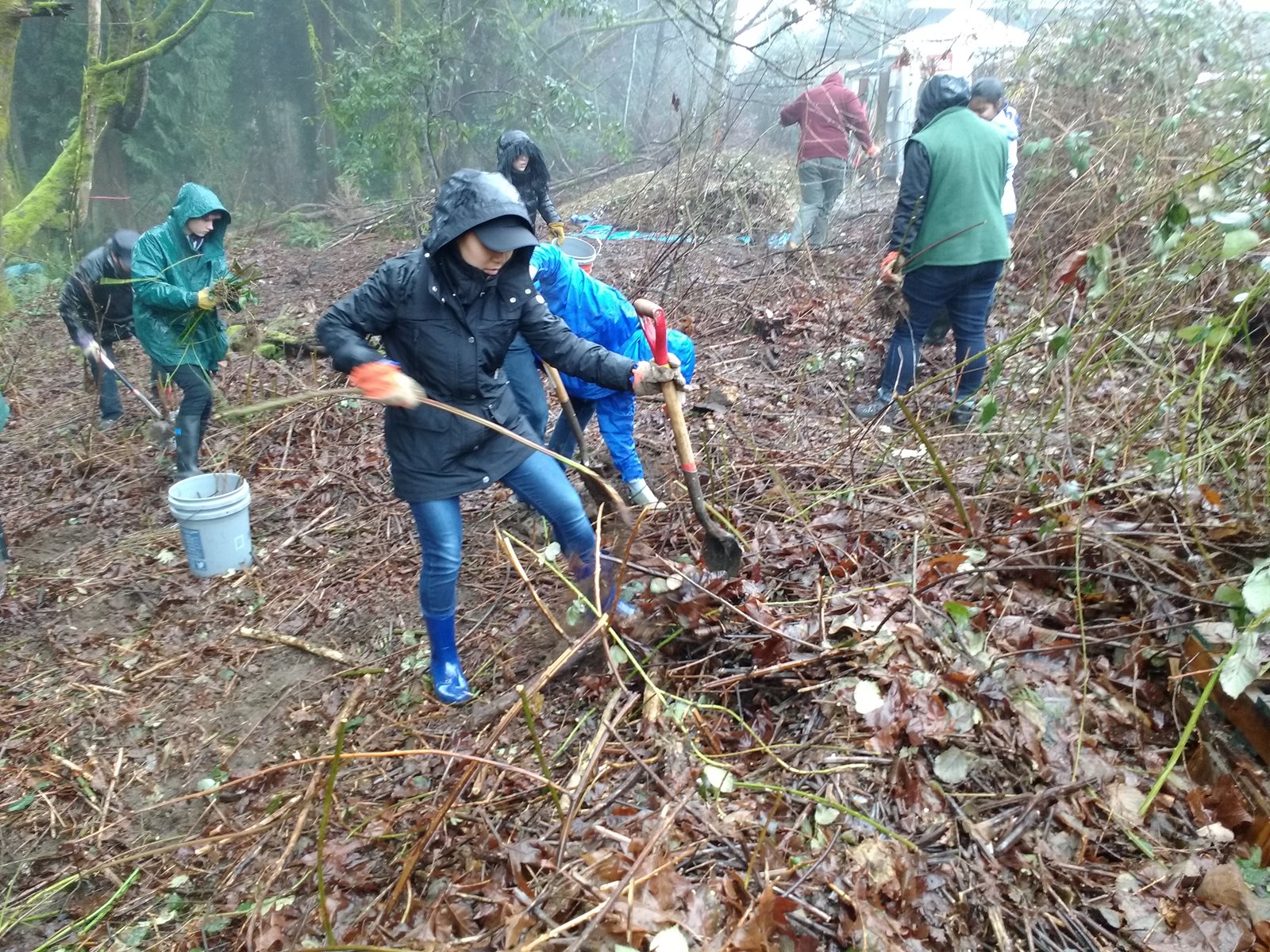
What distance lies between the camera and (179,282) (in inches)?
179

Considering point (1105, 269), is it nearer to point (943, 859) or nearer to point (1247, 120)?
point (943, 859)

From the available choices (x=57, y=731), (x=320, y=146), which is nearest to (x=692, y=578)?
(x=57, y=731)

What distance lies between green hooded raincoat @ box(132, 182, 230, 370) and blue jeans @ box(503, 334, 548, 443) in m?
2.06

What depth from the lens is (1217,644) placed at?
Result: 85.0 inches

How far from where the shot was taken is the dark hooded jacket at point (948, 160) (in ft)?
14.3

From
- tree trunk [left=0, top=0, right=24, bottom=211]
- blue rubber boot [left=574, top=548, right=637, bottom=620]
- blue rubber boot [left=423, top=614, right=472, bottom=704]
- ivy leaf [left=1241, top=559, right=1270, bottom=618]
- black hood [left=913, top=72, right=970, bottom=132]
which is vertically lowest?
blue rubber boot [left=423, top=614, right=472, bottom=704]

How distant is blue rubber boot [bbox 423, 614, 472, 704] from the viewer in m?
3.07

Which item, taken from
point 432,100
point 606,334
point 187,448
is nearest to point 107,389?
point 187,448

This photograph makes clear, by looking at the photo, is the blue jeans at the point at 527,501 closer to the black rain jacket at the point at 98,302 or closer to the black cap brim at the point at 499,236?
the black cap brim at the point at 499,236

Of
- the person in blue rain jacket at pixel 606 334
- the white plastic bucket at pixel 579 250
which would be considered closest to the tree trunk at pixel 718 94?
the white plastic bucket at pixel 579 250

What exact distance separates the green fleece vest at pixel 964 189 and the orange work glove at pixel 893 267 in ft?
0.68

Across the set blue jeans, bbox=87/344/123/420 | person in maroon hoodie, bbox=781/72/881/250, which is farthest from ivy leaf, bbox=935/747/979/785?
person in maroon hoodie, bbox=781/72/881/250

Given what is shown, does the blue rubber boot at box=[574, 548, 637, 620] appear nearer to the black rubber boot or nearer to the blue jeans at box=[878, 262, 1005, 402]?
the blue jeans at box=[878, 262, 1005, 402]

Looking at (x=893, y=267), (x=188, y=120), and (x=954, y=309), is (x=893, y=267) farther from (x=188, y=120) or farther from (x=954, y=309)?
(x=188, y=120)
